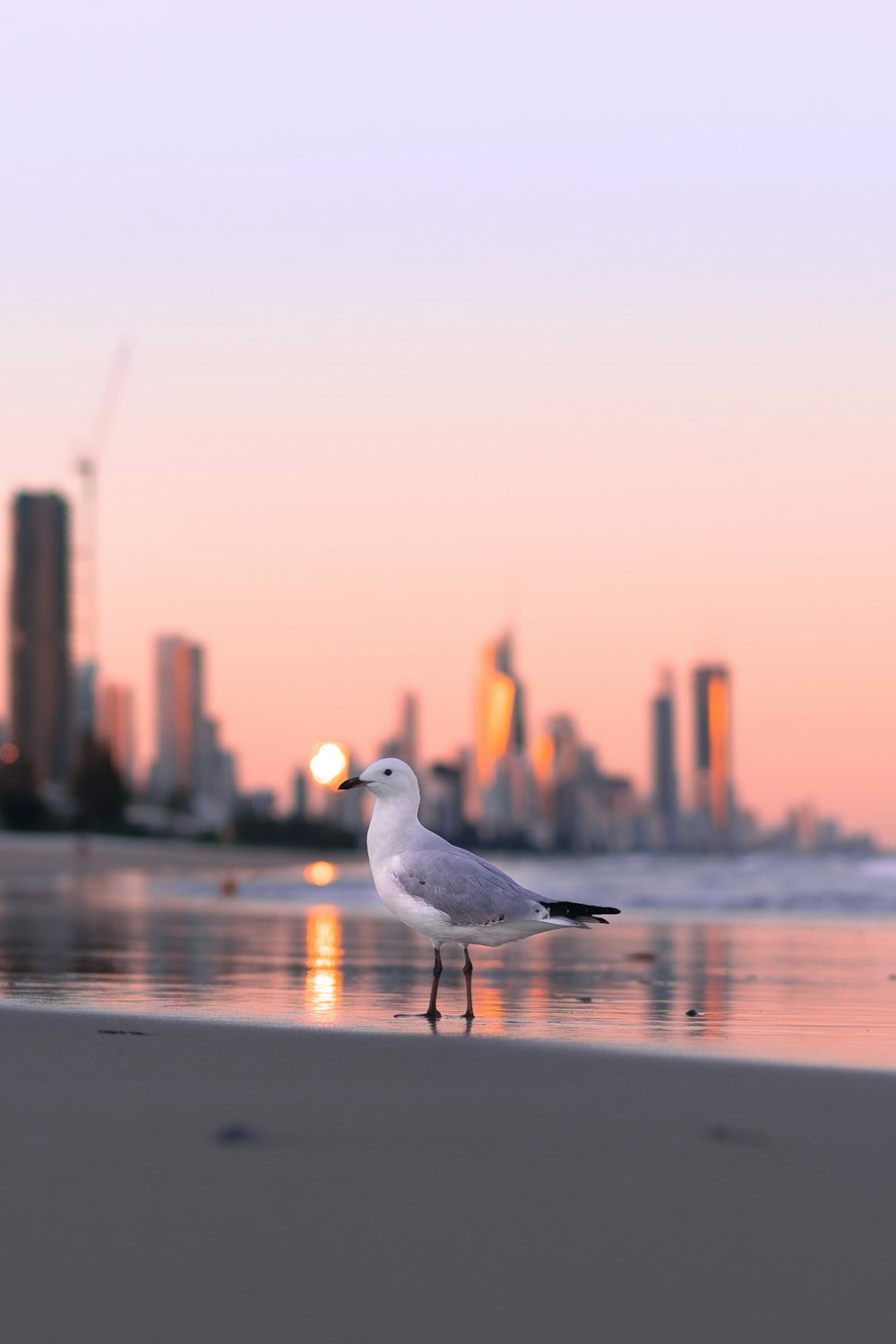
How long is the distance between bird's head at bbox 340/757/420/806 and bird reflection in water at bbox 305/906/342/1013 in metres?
1.45

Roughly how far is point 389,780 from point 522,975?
180 inches

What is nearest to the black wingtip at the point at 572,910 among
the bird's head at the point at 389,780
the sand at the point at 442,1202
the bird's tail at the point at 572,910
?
the bird's tail at the point at 572,910

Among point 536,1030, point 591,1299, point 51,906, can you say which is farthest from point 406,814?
point 51,906

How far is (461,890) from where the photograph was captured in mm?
11086

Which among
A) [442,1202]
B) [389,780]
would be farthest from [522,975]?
[442,1202]

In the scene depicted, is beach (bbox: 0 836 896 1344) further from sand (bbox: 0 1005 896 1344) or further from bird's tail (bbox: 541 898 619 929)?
bird's tail (bbox: 541 898 619 929)

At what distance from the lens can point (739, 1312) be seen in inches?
169

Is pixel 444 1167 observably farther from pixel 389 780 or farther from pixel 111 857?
pixel 111 857

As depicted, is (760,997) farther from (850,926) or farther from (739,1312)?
(850,926)

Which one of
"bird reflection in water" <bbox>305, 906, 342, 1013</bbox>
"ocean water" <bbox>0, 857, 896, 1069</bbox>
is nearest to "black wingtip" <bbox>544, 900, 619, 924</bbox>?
"ocean water" <bbox>0, 857, 896, 1069</bbox>

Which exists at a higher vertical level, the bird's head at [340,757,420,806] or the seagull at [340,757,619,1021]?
the bird's head at [340,757,420,806]

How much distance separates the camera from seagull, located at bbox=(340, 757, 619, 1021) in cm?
1110

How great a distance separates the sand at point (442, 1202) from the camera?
13.9ft

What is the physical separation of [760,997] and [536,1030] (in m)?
3.56
